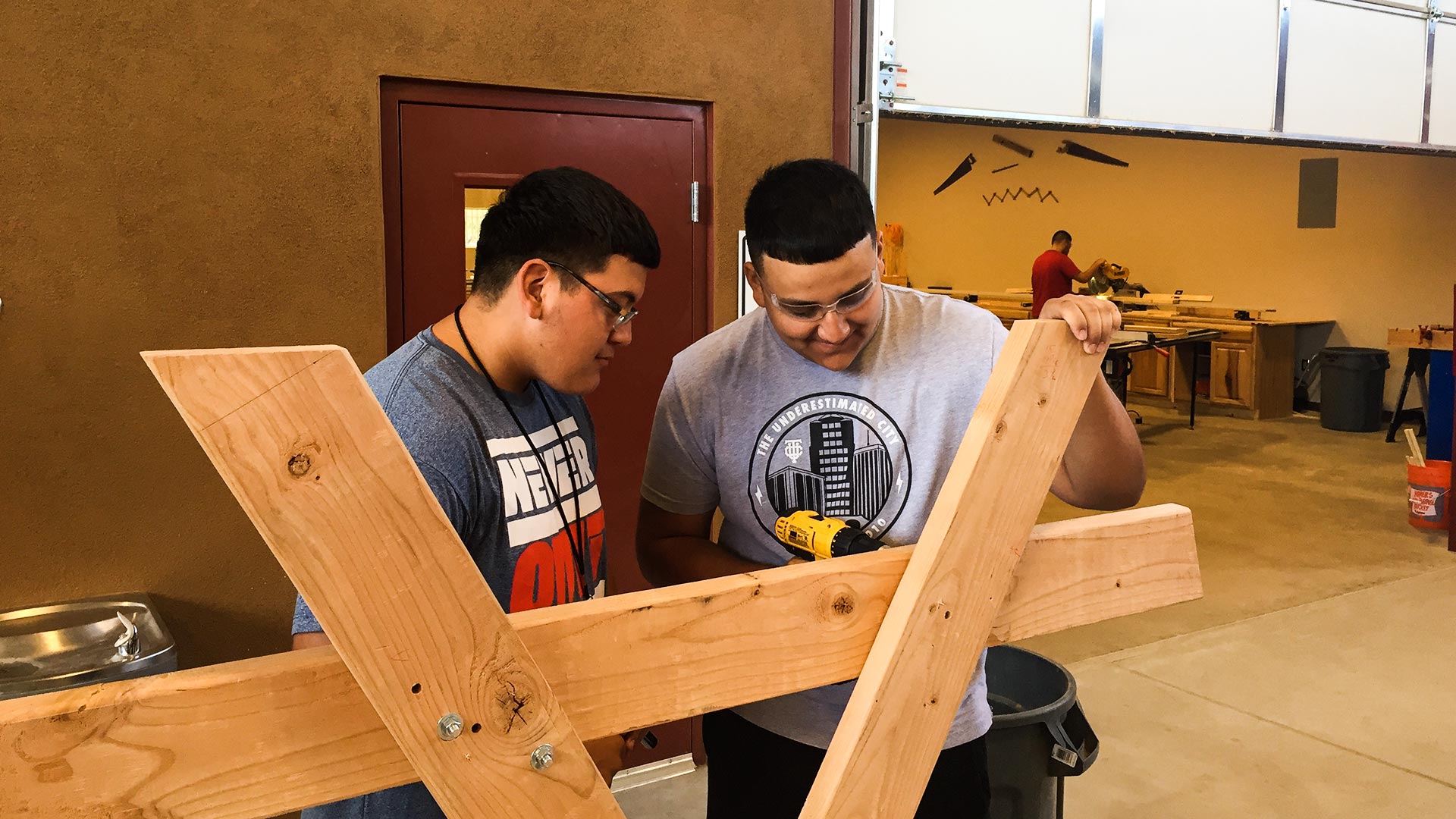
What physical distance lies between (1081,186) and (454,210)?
12295mm

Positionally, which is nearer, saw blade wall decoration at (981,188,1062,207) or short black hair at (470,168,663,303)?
short black hair at (470,168,663,303)

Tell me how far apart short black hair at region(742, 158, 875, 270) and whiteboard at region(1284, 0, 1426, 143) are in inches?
182

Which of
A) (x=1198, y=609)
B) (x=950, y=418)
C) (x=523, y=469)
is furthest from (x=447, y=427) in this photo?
(x=1198, y=609)

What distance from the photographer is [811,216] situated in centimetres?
154

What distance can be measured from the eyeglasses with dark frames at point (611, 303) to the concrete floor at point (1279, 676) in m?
2.42

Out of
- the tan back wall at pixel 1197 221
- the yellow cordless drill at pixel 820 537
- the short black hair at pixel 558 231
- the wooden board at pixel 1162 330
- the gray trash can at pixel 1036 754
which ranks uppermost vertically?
the tan back wall at pixel 1197 221

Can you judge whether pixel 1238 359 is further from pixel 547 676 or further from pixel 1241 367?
pixel 547 676

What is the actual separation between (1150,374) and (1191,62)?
8.07 meters

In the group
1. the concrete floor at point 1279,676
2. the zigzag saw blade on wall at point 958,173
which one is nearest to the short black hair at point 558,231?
the concrete floor at point 1279,676

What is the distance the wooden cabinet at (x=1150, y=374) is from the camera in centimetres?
1216

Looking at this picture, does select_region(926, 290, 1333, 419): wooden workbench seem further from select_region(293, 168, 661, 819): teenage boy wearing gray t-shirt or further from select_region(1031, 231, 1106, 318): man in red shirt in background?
select_region(293, 168, 661, 819): teenage boy wearing gray t-shirt

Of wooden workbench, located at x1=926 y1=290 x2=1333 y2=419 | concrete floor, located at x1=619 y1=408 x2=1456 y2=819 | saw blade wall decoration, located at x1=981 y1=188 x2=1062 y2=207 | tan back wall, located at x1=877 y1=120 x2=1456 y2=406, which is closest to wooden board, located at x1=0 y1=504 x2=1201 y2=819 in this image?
concrete floor, located at x1=619 y1=408 x2=1456 y2=819

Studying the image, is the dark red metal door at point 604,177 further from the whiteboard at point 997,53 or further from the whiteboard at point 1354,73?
the whiteboard at point 1354,73

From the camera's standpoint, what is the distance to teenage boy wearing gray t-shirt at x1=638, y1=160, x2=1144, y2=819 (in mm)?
1571
